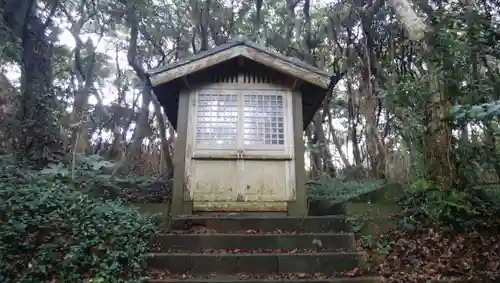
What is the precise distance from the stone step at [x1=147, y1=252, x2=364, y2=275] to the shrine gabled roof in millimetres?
3155

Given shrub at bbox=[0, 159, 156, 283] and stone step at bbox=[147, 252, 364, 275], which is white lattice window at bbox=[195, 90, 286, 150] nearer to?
shrub at bbox=[0, 159, 156, 283]

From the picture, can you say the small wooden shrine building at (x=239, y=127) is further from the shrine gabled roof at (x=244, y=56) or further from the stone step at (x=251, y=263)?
the stone step at (x=251, y=263)

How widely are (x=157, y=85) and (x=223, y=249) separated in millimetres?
3103

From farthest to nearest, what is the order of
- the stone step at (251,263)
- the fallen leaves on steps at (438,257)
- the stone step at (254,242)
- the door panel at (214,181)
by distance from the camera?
the door panel at (214,181)
the stone step at (254,242)
the stone step at (251,263)
the fallen leaves on steps at (438,257)

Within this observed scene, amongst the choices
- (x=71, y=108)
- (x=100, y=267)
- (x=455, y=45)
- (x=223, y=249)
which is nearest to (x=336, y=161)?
(x=71, y=108)

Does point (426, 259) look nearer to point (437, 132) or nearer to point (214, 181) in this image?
point (437, 132)

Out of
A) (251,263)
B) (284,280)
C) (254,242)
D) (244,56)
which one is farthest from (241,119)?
(284,280)

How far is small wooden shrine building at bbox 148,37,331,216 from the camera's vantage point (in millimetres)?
6727

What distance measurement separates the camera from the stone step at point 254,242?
5293mm

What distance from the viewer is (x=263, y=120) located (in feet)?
23.4

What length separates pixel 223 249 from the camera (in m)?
5.28

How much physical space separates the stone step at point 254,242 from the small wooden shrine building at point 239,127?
1.18 metres

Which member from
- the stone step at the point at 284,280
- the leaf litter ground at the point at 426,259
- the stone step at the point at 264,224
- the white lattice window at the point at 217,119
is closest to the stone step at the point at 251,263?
the leaf litter ground at the point at 426,259

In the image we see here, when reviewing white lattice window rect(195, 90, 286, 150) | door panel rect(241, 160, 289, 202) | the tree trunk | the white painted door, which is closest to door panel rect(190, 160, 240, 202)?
the white painted door
